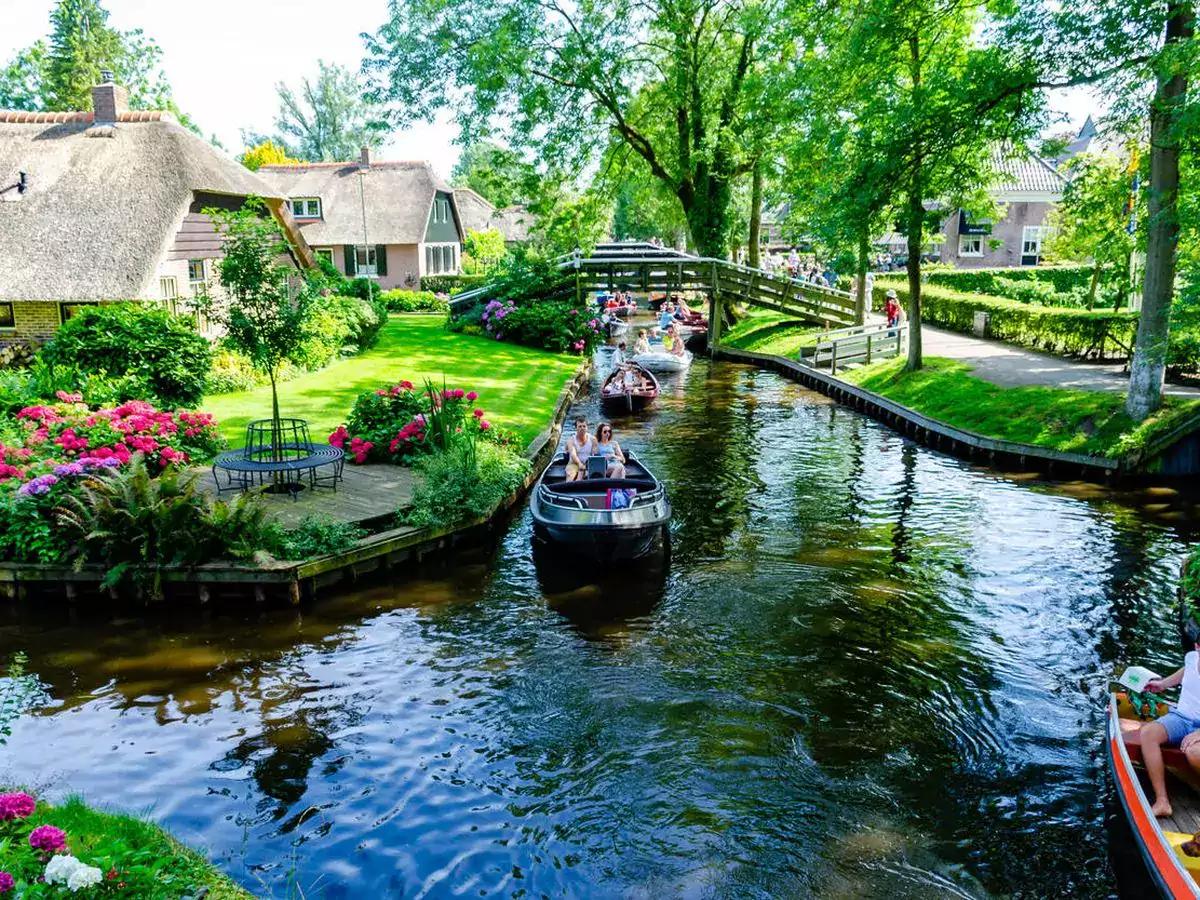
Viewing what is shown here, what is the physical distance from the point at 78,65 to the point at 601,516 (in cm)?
5469

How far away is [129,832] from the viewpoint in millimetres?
7031

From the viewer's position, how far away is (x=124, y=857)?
20.8ft

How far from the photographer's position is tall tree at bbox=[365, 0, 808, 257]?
32594 millimetres

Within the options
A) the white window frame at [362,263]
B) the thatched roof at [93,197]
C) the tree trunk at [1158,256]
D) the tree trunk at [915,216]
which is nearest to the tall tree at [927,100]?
the tree trunk at [915,216]

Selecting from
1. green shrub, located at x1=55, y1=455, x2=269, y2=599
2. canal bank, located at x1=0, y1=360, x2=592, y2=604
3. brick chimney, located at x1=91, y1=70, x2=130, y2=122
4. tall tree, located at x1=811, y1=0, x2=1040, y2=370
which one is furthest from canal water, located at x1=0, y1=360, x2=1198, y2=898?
brick chimney, located at x1=91, y1=70, x2=130, y2=122

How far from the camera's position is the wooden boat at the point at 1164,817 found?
654cm

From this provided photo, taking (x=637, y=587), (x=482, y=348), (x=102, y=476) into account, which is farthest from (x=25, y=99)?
(x=637, y=587)

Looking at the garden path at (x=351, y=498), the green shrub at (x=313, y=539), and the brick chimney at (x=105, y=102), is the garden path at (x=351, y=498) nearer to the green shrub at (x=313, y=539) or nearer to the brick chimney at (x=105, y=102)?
the green shrub at (x=313, y=539)

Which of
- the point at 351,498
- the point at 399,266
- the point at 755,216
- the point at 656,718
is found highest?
the point at 755,216

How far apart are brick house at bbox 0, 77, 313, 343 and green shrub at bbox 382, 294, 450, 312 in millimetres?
19086

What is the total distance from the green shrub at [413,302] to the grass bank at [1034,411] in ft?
88.6

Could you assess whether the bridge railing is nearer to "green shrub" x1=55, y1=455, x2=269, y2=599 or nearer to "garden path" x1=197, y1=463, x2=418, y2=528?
"garden path" x1=197, y1=463, x2=418, y2=528

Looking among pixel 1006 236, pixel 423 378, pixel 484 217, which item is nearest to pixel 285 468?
pixel 423 378

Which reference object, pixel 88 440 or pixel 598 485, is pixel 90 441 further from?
pixel 598 485
